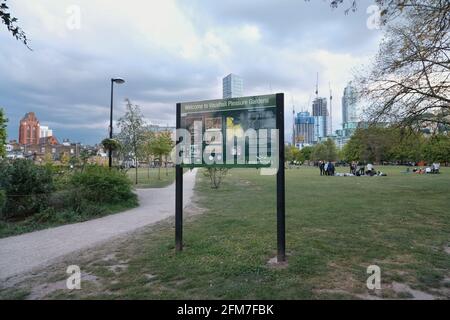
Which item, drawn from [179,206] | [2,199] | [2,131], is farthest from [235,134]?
[2,131]

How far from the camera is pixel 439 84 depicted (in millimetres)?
13055

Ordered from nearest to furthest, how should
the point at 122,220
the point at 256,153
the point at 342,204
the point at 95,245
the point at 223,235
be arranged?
the point at 256,153, the point at 95,245, the point at 223,235, the point at 122,220, the point at 342,204

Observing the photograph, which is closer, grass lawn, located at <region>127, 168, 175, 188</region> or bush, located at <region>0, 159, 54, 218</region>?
bush, located at <region>0, 159, 54, 218</region>

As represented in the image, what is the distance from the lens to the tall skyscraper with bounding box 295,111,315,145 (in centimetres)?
19012

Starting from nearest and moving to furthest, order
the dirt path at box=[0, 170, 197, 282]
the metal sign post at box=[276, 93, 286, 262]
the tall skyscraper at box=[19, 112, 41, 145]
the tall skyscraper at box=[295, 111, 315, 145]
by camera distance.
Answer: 1. the metal sign post at box=[276, 93, 286, 262]
2. the dirt path at box=[0, 170, 197, 282]
3. the tall skyscraper at box=[19, 112, 41, 145]
4. the tall skyscraper at box=[295, 111, 315, 145]

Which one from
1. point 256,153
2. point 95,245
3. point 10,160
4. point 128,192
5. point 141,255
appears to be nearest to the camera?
point 256,153

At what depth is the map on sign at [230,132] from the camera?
5.12 meters

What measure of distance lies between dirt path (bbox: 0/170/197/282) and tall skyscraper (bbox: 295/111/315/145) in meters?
186

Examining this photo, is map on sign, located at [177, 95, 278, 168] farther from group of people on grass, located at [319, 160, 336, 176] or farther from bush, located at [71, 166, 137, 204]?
group of people on grass, located at [319, 160, 336, 176]

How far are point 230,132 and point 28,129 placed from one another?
480ft

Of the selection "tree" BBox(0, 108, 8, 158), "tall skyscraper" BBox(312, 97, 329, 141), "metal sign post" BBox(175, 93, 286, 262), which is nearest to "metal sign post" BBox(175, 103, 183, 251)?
"metal sign post" BBox(175, 93, 286, 262)

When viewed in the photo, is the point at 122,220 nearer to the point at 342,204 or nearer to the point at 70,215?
the point at 70,215

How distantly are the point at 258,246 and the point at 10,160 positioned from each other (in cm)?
934

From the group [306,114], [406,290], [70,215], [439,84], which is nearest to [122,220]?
[70,215]
